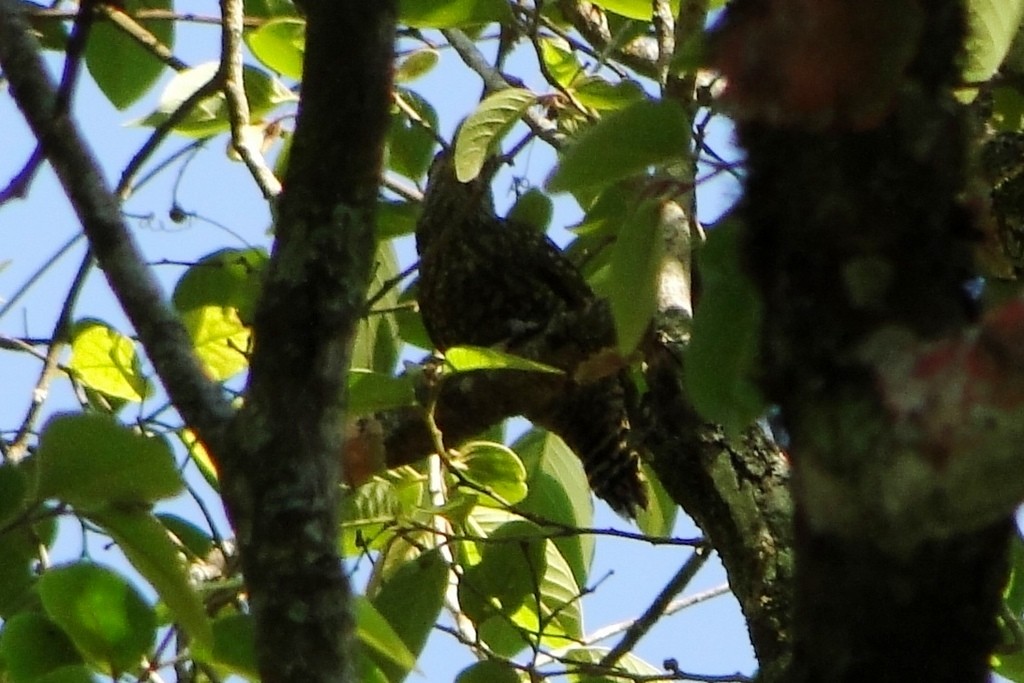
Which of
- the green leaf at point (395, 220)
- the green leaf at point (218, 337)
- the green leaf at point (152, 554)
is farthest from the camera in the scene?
the green leaf at point (395, 220)

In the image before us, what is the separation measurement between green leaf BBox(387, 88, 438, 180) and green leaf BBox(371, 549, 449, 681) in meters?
0.77

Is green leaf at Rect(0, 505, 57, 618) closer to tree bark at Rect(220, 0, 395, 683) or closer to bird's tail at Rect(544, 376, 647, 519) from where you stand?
tree bark at Rect(220, 0, 395, 683)

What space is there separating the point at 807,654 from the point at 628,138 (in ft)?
1.54

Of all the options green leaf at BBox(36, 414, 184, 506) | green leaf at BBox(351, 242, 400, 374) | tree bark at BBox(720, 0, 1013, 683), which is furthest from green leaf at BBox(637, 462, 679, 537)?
tree bark at BBox(720, 0, 1013, 683)

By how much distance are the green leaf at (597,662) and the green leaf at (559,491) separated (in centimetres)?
9

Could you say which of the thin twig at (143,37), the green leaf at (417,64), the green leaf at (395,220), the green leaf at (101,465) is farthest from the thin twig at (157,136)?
the green leaf at (417,64)

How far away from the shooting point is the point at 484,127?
1.48m

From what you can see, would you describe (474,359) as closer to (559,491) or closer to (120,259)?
(120,259)

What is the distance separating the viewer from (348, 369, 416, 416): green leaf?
130cm

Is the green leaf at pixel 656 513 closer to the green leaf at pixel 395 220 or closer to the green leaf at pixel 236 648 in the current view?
the green leaf at pixel 395 220

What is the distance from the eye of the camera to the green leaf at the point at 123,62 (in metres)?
1.80

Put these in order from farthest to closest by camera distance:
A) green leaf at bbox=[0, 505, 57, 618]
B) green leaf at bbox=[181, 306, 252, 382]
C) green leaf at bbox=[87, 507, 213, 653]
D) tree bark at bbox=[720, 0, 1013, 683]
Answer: green leaf at bbox=[181, 306, 252, 382] → green leaf at bbox=[0, 505, 57, 618] → green leaf at bbox=[87, 507, 213, 653] → tree bark at bbox=[720, 0, 1013, 683]

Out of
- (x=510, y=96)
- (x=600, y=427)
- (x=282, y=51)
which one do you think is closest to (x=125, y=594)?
(x=510, y=96)

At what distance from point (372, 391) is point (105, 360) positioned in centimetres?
51
